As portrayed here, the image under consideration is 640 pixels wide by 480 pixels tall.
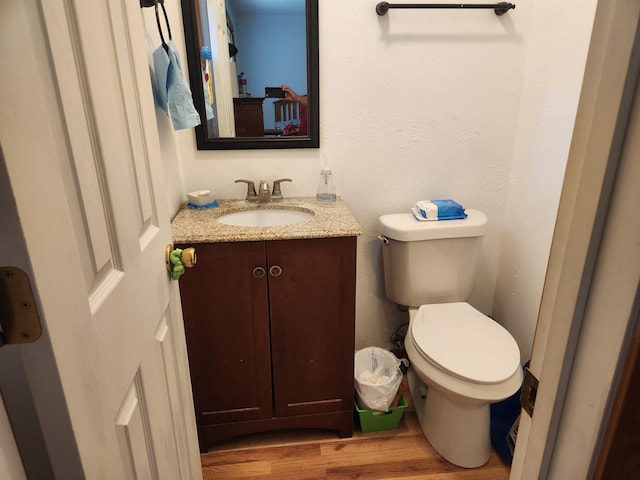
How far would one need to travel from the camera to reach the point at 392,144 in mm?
1773

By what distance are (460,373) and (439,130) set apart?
106 cm

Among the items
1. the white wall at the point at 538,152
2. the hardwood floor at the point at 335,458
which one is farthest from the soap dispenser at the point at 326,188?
the hardwood floor at the point at 335,458

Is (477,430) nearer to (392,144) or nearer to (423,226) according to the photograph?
(423,226)

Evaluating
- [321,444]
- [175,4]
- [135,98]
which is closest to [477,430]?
[321,444]

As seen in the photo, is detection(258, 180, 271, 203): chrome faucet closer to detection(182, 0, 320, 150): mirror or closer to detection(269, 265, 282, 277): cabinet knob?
detection(182, 0, 320, 150): mirror

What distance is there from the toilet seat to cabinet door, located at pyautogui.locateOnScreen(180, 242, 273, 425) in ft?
2.05

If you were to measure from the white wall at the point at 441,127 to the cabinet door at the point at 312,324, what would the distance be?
500 millimetres

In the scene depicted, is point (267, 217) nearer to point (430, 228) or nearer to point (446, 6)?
point (430, 228)

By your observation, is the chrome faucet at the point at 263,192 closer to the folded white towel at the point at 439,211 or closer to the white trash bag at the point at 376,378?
the folded white towel at the point at 439,211

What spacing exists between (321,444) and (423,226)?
101 centimetres

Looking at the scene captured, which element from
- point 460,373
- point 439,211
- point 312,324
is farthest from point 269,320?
point 439,211

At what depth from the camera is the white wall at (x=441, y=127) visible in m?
1.59

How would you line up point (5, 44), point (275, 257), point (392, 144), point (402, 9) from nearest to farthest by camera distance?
1. point (5, 44)
2. point (275, 257)
3. point (402, 9)
4. point (392, 144)

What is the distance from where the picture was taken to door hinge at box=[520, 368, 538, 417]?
0.55 m
